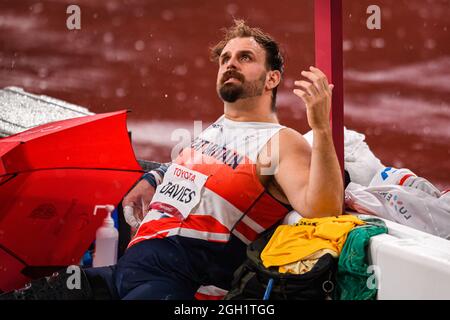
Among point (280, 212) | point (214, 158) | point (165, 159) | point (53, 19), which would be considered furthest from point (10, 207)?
point (53, 19)

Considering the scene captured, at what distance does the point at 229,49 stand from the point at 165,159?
3.81 feet

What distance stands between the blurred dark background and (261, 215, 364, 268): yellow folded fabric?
65.4 inches

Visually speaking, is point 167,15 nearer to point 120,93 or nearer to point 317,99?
point 120,93

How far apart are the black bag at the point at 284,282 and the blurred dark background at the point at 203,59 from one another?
1.69 meters

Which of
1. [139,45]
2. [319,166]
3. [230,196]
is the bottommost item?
[230,196]

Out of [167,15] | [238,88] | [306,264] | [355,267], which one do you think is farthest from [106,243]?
[167,15]

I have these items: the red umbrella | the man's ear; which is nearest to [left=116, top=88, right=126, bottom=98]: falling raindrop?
the red umbrella

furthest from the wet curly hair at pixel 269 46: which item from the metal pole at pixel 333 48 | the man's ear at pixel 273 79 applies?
the metal pole at pixel 333 48

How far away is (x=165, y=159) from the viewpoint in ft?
10.4

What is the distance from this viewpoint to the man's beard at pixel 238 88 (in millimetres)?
2062

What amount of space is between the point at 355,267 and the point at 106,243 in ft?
4.08

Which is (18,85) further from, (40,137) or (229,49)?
(229,49)

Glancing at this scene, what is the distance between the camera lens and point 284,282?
1.58 m

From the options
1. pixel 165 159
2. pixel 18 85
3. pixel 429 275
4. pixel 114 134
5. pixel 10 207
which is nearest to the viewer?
pixel 429 275
